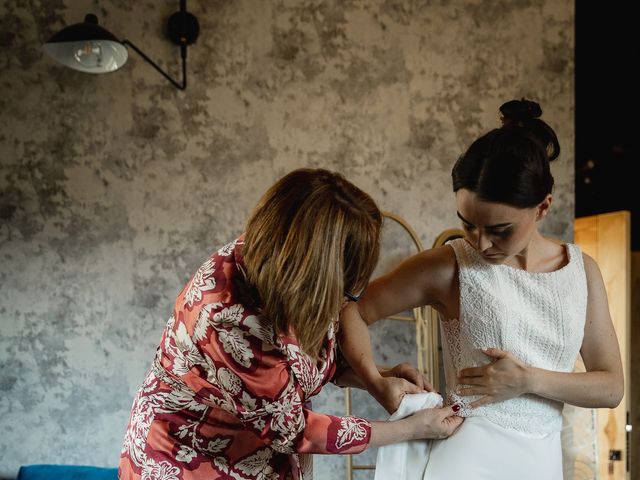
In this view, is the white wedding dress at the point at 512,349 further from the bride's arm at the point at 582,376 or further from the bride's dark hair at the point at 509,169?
the bride's dark hair at the point at 509,169

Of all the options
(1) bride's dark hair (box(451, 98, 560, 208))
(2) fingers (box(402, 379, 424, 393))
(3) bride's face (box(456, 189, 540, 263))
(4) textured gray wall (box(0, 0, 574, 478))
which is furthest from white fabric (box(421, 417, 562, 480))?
(4) textured gray wall (box(0, 0, 574, 478))

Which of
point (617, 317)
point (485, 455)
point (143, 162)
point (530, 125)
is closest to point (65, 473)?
point (143, 162)

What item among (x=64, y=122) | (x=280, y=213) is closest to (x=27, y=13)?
(x=64, y=122)

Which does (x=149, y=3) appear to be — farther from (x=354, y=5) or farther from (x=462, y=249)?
(x=462, y=249)

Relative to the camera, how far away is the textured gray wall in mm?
2512

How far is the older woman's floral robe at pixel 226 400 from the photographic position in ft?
3.56

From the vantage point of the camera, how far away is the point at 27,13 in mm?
2516

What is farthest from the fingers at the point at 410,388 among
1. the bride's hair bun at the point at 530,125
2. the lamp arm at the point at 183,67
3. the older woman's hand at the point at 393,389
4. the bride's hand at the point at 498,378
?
the lamp arm at the point at 183,67

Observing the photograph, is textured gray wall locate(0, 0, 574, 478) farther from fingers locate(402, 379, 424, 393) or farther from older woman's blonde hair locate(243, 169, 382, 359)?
older woman's blonde hair locate(243, 169, 382, 359)

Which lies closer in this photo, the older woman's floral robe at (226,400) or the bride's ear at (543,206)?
the older woman's floral robe at (226,400)

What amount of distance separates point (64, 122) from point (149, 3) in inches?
24.8

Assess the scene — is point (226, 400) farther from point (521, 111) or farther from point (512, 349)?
point (521, 111)

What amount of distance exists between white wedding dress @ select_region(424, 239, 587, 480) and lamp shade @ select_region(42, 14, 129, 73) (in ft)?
4.97

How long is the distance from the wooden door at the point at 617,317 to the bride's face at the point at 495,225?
5.72ft
